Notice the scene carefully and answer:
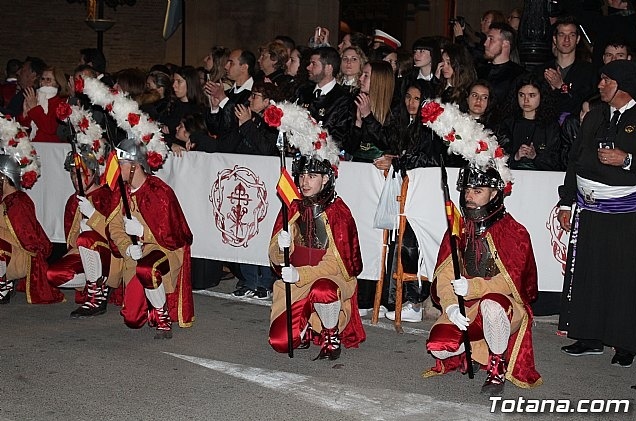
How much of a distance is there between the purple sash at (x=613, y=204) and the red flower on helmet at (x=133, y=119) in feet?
11.3

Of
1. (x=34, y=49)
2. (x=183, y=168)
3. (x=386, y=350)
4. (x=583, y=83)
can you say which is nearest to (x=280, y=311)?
(x=386, y=350)

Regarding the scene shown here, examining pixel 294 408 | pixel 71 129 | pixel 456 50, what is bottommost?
pixel 294 408

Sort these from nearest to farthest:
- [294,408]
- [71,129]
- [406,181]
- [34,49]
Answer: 1. [294,408]
2. [406,181]
3. [71,129]
4. [34,49]

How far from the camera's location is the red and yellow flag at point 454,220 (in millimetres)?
6578

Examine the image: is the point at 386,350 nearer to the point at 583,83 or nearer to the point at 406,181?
the point at 406,181

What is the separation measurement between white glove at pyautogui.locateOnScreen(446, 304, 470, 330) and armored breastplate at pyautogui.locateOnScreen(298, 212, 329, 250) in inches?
49.9

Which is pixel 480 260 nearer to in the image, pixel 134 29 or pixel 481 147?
pixel 481 147

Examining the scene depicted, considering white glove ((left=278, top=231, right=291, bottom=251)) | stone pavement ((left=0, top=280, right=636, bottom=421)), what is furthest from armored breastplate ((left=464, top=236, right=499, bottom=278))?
white glove ((left=278, top=231, right=291, bottom=251))

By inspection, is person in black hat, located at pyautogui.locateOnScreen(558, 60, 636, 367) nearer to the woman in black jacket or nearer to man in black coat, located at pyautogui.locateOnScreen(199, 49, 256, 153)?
the woman in black jacket

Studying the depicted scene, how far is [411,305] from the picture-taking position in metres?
8.81

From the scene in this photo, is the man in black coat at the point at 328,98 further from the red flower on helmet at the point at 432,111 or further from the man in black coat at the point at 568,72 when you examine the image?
the red flower on helmet at the point at 432,111

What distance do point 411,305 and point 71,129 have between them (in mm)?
3293

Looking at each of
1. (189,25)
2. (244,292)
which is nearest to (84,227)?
(244,292)

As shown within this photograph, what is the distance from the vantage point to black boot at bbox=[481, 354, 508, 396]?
6634 millimetres
